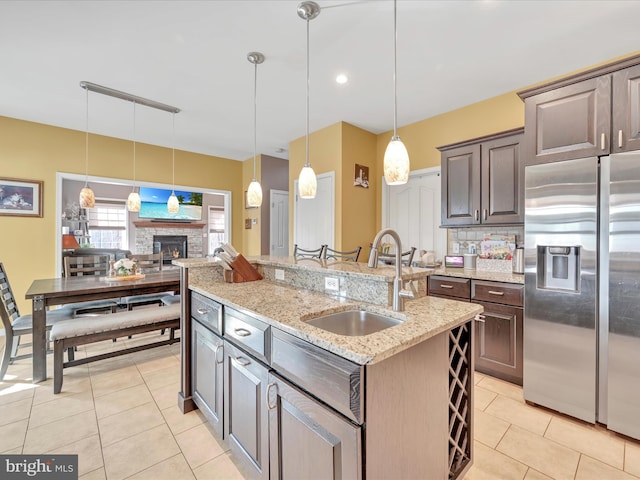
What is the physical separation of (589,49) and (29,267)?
662 cm

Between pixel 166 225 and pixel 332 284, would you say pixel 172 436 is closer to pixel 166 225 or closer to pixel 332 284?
pixel 332 284

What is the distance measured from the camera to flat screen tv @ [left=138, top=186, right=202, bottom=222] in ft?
24.0

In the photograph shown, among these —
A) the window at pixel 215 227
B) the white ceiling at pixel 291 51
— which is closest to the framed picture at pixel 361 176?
the white ceiling at pixel 291 51

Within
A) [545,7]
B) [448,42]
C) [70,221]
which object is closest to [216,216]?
[70,221]

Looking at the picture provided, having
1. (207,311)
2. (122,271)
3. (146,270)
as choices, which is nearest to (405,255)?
(207,311)

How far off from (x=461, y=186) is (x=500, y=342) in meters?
1.53

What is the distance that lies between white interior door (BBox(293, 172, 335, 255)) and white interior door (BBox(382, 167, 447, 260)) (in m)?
0.81

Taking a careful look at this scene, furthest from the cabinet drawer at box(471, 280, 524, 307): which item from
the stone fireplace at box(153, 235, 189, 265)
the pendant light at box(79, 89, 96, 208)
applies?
the stone fireplace at box(153, 235, 189, 265)

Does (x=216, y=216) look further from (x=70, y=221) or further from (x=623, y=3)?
(x=623, y=3)

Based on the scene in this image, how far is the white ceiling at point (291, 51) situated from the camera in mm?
1991

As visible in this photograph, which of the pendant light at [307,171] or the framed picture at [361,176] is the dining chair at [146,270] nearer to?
the pendant light at [307,171]

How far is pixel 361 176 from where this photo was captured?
411 cm

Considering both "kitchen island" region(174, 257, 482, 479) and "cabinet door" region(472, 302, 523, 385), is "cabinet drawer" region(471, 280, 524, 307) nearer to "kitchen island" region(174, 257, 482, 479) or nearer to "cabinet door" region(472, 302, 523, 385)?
"cabinet door" region(472, 302, 523, 385)

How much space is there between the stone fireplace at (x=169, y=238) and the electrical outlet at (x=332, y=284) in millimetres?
7149
